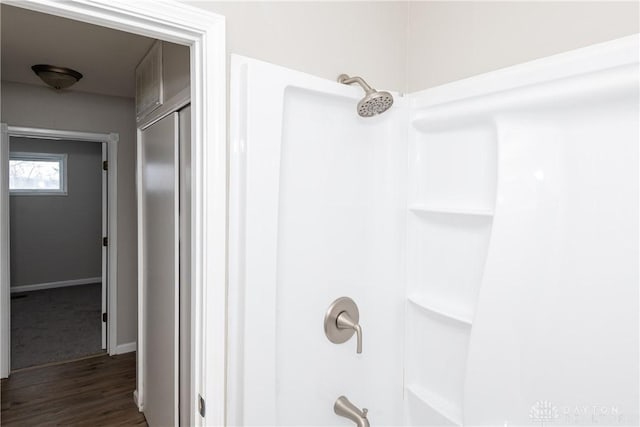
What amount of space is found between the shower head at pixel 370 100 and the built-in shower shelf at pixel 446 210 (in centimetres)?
38

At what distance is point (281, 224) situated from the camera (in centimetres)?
112

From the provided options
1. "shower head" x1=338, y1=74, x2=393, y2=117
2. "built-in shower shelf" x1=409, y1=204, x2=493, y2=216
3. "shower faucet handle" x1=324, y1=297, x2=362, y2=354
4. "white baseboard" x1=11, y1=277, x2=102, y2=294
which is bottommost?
"white baseboard" x1=11, y1=277, x2=102, y2=294

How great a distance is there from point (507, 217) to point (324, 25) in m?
0.82

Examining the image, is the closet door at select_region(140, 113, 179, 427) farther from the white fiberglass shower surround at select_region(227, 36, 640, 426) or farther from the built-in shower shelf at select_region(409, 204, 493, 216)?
the built-in shower shelf at select_region(409, 204, 493, 216)

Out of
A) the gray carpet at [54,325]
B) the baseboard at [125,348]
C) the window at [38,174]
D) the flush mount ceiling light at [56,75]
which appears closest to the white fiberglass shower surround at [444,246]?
the flush mount ceiling light at [56,75]

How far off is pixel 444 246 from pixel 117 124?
3.34 m

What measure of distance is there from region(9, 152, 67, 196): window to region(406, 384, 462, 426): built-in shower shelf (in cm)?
628

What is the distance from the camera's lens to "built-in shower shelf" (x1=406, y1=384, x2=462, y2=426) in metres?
1.23

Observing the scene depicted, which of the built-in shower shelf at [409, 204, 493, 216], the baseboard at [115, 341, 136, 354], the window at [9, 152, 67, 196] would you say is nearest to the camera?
the built-in shower shelf at [409, 204, 493, 216]

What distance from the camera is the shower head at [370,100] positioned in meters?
1.12

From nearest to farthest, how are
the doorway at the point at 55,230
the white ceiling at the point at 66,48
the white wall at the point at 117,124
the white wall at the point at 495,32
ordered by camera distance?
the white wall at the point at 495,32 < the white ceiling at the point at 66,48 < the white wall at the point at 117,124 < the doorway at the point at 55,230

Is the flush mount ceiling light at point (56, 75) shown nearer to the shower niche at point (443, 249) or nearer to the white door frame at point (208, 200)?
the white door frame at point (208, 200)

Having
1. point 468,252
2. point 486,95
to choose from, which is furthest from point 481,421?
point 486,95

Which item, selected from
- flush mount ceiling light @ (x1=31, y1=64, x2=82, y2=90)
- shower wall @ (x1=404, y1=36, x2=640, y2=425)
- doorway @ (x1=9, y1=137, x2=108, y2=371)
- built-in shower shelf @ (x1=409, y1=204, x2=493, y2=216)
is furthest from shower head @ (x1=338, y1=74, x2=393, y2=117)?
doorway @ (x1=9, y1=137, x2=108, y2=371)
